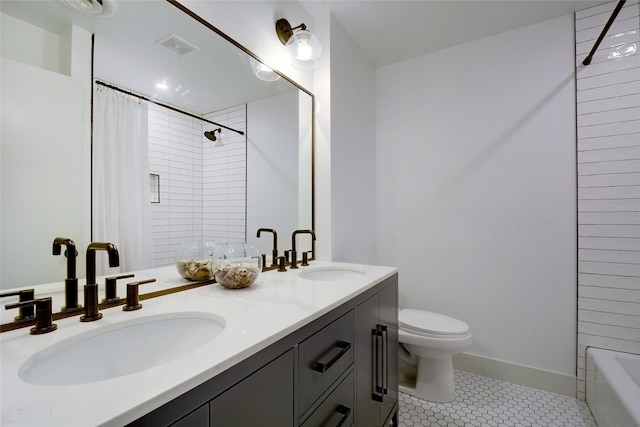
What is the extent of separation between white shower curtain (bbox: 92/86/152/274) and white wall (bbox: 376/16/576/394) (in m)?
1.90

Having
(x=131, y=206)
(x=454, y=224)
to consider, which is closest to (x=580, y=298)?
(x=454, y=224)

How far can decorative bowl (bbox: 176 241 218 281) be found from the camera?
1118 mm

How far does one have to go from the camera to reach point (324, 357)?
0.89 meters

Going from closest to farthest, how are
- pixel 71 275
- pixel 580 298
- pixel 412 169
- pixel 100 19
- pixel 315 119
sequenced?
1. pixel 71 275
2. pixel 100 19
3. pixel 580 298
4. pixel 315 119
5. pixel 412 169

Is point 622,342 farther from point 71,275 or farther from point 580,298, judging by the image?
point 71,275

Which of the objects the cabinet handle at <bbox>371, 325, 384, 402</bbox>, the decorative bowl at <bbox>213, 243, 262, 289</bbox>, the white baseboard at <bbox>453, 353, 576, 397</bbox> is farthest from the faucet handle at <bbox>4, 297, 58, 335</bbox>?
the white baseboard at <bbox>453, 353, 576, 397</bbox>

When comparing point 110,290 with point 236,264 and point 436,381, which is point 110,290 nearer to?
point 236,264

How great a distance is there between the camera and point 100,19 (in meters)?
0.89

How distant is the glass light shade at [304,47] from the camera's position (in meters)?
1.57

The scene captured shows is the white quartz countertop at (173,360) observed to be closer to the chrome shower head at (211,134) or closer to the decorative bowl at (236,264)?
the decorative bowl at (236,264)

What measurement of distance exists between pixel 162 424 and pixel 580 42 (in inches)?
109

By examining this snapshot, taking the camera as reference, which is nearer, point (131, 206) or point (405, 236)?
point (131, 206)

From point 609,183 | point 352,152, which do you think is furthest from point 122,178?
point 609,183

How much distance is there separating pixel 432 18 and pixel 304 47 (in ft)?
3.22
